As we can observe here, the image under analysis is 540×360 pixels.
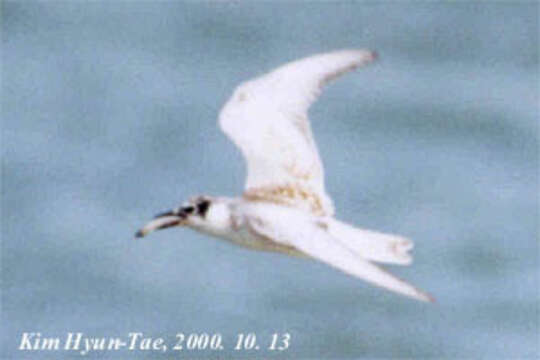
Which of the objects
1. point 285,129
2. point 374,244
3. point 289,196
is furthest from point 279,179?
point 374,244

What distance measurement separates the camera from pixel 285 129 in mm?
6504

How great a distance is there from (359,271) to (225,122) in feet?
5.60

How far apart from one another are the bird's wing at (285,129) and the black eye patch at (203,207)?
0.68ft

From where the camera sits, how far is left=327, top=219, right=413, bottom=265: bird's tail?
6.22 metres

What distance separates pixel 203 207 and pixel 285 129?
57cm

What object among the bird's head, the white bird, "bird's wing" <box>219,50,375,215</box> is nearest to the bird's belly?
the white bird

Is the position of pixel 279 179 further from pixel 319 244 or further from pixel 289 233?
pixel 319 244

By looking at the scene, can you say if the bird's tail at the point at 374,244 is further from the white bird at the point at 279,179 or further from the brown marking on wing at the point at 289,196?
the brown marking on wing at the point at 289,196

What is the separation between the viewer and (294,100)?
6.54 m

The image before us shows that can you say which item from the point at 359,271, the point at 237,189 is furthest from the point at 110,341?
the point at 359,271

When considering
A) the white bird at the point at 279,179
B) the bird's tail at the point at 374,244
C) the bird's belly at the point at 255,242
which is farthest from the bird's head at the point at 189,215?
the bird's tail at the point at 374,244

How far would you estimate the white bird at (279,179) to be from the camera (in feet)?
20.0

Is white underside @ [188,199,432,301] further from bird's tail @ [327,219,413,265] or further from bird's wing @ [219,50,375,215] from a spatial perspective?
bird's wing @ [219,50,375,215]

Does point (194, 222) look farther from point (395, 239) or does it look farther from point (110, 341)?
point (110, 341)
